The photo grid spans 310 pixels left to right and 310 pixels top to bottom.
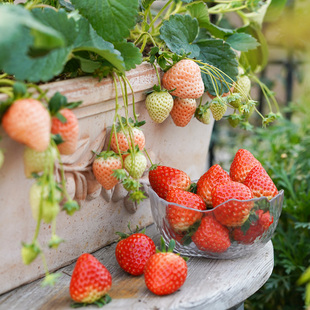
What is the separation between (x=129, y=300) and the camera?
702 millimetres

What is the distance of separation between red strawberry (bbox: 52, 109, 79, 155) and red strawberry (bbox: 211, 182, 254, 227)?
0.85ft

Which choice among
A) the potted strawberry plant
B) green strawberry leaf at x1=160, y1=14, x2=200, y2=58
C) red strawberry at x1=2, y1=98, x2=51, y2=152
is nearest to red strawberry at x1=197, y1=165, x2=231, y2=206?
the potted strawberry plant

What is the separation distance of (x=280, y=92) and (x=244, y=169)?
1.64 metres

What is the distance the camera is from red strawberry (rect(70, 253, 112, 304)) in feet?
2.19

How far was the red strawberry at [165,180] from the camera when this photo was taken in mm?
835

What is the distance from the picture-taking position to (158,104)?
0.82 m

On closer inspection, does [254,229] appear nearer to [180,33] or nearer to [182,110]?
[182,110]

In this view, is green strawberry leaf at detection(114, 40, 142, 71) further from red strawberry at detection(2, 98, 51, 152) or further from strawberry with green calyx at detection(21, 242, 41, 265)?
strawberry with green calyx at detection(21, 242, 41, 265)

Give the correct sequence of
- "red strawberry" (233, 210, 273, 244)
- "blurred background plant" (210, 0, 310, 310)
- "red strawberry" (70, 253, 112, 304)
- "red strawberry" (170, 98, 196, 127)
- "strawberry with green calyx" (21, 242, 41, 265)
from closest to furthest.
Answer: "strawberry with green calyx" (21, 242, 41, 265) < "red strawberry" (70, 253, 112, 304) < "red strawberry" (233, 210, 273, 244) < "red strawberry" (170, 98, 196, 127) < "blurred background plant" (210, 0, 310, 310)

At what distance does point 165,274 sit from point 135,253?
0.09 m

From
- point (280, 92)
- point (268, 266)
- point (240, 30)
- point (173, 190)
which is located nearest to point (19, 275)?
point (173, 190)

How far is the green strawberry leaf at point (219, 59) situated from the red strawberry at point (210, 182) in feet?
0.59

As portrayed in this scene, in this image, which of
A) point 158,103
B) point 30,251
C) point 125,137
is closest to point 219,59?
point 158,103

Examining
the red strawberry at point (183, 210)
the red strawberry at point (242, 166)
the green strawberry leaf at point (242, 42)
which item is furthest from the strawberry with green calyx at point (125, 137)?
the green strawberry leaf at point (242, 42)
